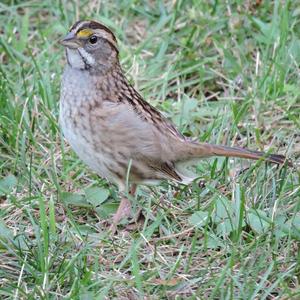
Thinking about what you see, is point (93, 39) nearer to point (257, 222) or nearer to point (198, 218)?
point (198, 218)

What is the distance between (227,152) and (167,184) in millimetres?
374

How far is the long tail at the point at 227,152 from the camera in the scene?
14.9 feet

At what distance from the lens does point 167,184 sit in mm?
4781

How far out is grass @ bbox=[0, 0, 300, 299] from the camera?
13.1 ft

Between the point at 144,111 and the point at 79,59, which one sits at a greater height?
the point at 79,59

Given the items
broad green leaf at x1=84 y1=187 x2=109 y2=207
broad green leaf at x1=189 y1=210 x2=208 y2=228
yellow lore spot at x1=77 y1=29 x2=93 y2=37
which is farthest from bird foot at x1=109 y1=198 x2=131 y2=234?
yellow lore spot at x1=77 y1=29 x2=93 y2=37

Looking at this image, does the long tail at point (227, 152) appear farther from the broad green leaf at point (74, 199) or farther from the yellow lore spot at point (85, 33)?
the yellow lore spot at point (85, 33)

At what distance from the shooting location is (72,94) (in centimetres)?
445

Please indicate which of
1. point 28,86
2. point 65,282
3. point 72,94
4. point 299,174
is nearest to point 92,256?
point 65,282

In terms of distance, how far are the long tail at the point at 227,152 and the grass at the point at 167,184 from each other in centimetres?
9

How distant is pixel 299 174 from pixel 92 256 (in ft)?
3.38

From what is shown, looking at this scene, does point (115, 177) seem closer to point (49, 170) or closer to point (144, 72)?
point (49, 170)

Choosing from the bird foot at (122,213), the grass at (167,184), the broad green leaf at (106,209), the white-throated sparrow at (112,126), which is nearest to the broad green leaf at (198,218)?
the grass at (167,184)

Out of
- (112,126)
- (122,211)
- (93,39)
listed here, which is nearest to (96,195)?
(122,211)
